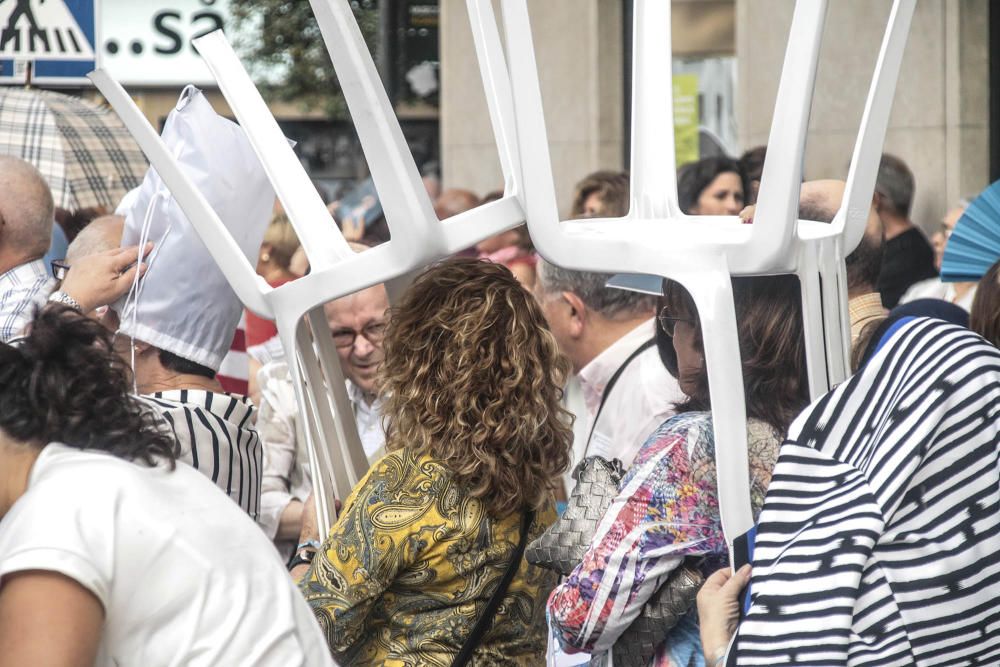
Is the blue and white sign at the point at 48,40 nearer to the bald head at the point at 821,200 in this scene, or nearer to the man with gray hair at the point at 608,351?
the man with gray hair at the point at 608,351

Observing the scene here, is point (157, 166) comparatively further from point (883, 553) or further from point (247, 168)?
point (883, 553)

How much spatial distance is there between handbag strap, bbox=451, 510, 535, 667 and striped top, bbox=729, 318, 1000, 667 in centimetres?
83

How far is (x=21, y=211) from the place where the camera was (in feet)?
13.8

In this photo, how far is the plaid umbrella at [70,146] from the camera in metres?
4.98

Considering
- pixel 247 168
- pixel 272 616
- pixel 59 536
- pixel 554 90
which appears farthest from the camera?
pixel 554 90

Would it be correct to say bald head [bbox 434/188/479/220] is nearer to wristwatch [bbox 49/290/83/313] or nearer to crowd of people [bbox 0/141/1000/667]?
crowd of people [bbox 0/141/1000/667]

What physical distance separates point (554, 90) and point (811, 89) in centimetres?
833

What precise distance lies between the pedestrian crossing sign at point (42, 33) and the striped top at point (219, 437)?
1.77 m

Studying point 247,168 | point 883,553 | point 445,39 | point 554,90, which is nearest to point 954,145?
point 554,90

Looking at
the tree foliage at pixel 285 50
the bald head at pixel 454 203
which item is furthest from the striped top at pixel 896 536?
the tree foliage at pixel 285 50

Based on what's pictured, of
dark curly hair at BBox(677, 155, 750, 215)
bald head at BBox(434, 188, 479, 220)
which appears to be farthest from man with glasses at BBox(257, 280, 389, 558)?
bald head at BBox(434, 188, 479, 220)

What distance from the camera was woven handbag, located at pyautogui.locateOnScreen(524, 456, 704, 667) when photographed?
8.37 feet

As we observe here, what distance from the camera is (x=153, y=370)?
11.3 feet

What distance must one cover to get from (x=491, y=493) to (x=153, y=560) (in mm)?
1052
